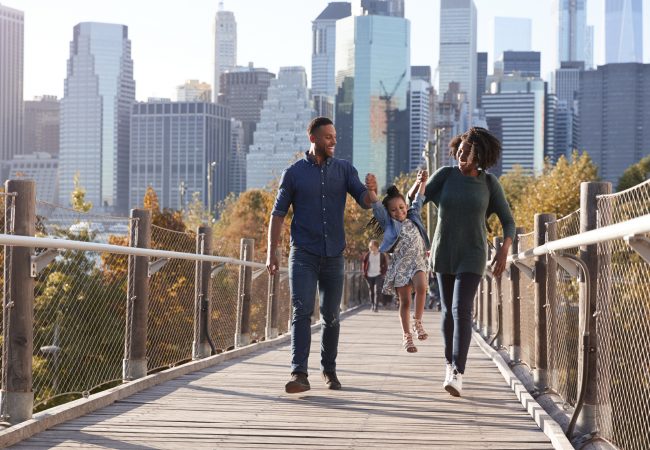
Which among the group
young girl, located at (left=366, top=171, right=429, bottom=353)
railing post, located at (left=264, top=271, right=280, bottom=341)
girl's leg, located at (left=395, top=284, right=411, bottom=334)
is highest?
young girl, located at (left=366, top=171, right=429, bottom=353)

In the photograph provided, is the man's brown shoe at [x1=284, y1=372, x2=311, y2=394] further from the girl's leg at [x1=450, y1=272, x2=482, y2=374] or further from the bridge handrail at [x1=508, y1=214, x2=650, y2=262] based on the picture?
the bridge handrail at [x1=508, y1=214, x2=650, y2=262]

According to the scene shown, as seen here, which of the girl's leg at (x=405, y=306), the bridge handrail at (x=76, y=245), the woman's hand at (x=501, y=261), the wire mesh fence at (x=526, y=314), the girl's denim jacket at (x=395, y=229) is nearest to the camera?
the bridge handrail at (x=76, y=245)

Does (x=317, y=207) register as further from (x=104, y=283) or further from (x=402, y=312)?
(x=104, y=283)

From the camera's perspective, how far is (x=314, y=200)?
8.59 m

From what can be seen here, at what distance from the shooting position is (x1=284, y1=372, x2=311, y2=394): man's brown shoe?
848 cm

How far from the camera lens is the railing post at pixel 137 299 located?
921 centimetres

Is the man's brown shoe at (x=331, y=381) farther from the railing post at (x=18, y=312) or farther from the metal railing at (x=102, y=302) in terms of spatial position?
the railing post at (x=18, y=312)

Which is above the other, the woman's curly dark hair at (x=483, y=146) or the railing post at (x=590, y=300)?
the woman's curly dark hair at (x=483, y=146)

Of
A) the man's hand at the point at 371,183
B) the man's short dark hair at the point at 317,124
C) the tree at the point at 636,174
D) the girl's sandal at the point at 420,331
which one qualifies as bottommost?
the girl's sandal at the point at 420,331

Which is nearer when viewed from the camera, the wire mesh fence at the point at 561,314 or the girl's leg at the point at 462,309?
the girl's leg at the point at 462,309

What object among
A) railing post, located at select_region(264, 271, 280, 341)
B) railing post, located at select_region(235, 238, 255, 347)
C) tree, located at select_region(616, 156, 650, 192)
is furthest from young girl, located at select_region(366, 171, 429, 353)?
tree, located at select_region(616, 156, 650, 192)

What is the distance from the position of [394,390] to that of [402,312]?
1.94m

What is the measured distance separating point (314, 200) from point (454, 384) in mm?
1576

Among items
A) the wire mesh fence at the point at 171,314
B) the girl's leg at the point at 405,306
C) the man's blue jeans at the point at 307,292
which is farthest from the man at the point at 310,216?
the wire mesh fence at the point at 171,314
